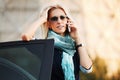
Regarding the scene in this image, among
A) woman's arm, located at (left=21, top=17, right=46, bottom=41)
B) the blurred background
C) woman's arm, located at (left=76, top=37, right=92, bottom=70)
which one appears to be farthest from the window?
the blurred background

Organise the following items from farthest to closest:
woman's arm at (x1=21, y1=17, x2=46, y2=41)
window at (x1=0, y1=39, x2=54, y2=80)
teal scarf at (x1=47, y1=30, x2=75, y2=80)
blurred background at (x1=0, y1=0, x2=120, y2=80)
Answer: blurred background at (x1=0, y1=0, x2=120, y2=80)
teal scarf at (x1=47, y1=30, x2=75, y2=80)
woman's arm at (x1=21, y1=17, x2=46, y2=41)
window at (x1=0, y1=39, x2=54, y2=80)

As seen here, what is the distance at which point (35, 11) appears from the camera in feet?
63.4

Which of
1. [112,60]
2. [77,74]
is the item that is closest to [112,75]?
[112,60]

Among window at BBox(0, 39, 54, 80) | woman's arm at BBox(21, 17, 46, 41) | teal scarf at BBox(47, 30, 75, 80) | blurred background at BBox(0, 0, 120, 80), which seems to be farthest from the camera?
blurred background at BBox(0, 0, 120, 80)

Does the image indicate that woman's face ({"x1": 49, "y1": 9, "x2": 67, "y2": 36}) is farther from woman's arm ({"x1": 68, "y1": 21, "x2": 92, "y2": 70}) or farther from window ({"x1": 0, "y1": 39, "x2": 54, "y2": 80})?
window ({"x1": 0, "y1": 39, "x2": 54, "y2": 80})

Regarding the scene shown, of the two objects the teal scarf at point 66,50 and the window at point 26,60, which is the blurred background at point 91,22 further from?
the window at point 26,60

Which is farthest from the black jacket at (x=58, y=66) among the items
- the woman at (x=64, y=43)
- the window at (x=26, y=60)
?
the window at (x=26, y=60)

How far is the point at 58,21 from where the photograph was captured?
3559 mm

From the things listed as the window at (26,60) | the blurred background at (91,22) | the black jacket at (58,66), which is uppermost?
the window at (26,60)

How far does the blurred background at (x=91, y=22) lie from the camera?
762 inches

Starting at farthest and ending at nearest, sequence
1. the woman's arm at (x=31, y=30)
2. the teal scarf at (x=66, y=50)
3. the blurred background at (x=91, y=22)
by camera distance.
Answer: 1. the blurred background at (x=91, y=22)
2. the teal scarf at (x=66, y=50)
3. the woman's arm at (x=31, y=30)

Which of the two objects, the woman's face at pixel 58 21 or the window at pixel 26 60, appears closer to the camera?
the window at pixel 26 60

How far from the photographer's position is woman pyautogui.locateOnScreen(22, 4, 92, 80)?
3525mm

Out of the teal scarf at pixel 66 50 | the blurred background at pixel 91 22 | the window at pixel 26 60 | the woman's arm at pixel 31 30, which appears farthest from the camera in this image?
the blurred background at pixel 91 22
